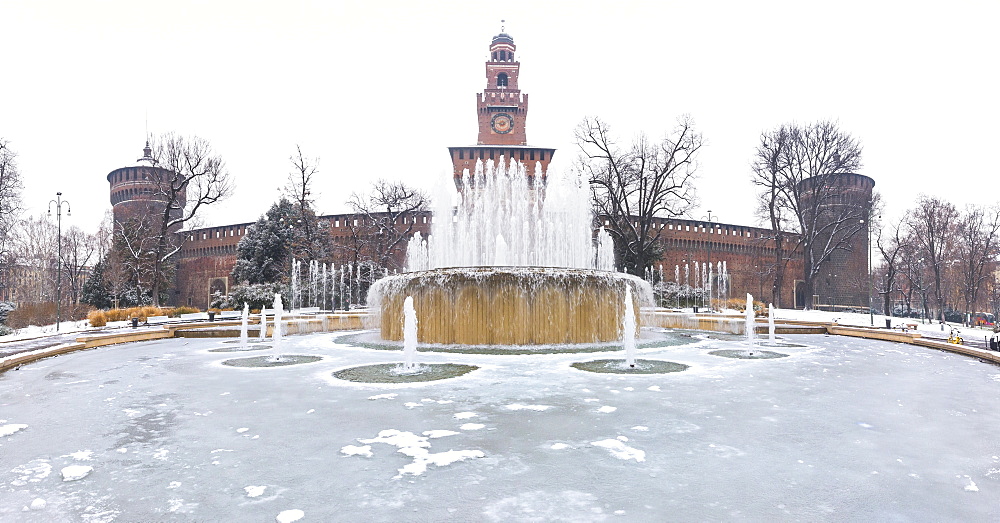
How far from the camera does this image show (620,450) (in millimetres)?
4434

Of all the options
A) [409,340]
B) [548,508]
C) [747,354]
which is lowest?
[747,354]

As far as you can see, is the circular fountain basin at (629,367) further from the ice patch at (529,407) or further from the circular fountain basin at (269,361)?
the circular fountain basin at (269,361)

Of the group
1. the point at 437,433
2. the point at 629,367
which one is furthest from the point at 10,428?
the point at 629,367

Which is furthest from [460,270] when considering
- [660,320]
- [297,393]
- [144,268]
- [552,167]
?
[552,167]

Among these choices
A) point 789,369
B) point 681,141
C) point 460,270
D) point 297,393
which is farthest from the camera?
point 681,141

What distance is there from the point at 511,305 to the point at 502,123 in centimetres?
4593

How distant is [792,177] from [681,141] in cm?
768

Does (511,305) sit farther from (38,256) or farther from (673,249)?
(38,256)

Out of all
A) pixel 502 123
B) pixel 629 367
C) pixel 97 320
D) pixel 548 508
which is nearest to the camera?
pixel 548 508

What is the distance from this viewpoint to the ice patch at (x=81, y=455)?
430 cm

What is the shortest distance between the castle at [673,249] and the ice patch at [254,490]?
39.6 meters

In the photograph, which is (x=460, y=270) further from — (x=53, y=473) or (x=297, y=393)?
(x=53, y=473)

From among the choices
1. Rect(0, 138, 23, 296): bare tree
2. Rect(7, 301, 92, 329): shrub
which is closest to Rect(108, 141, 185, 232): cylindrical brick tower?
Rect(0, 138, 23, 296): bare tree

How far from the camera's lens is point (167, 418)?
224 inches
